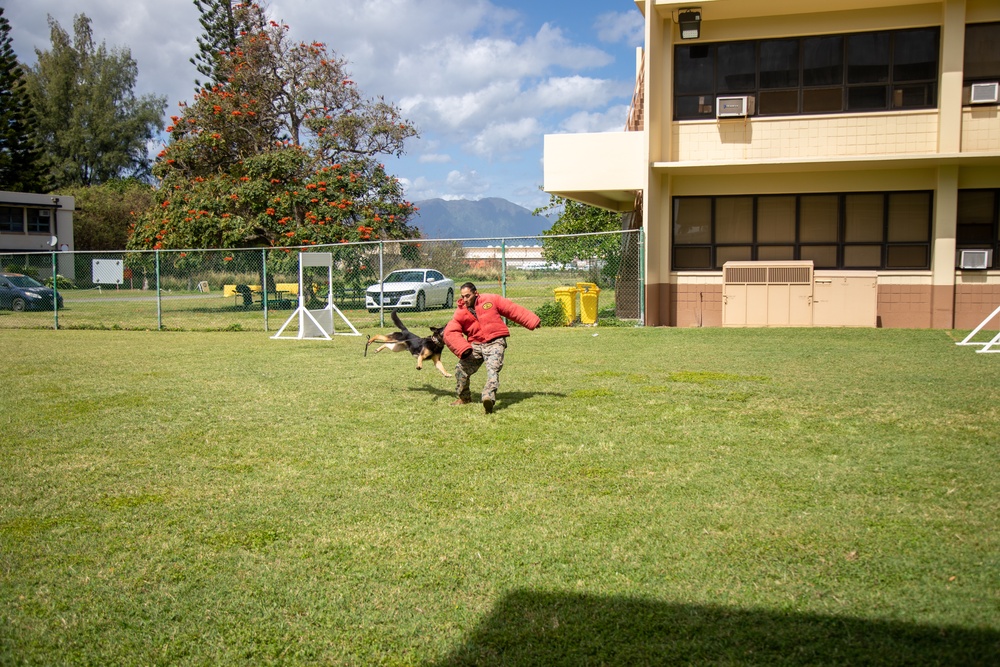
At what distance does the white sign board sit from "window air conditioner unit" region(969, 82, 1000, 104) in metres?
22.5

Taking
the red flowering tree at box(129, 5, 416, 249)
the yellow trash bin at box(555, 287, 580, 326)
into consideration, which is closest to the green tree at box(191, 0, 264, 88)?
the red flowering tree at box(129, 5, 416, 249)

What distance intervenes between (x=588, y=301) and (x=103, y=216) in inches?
1897

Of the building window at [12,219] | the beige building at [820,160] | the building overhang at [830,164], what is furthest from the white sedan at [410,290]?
the building window at [12,219]

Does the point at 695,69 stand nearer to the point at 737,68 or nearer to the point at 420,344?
the point at 737,68

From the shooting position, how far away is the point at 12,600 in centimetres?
396

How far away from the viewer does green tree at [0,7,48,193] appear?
46844 millimetres

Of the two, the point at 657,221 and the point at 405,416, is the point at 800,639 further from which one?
the point at 657,221

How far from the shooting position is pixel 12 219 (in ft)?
158

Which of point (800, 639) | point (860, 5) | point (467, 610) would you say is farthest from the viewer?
point (860, 5)

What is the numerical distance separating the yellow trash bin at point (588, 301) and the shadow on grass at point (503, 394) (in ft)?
30.3

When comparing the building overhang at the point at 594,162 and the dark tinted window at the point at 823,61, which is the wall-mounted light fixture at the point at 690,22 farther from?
the dark tinted window at the point at 823,61

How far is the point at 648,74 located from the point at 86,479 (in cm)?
1522

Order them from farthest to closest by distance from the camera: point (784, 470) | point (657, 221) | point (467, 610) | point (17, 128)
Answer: point (17, 128) < point (657, 221) < point (784, 470) < point (467, 610)

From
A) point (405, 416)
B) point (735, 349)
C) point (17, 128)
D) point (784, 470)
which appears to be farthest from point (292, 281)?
point (17, 128)
